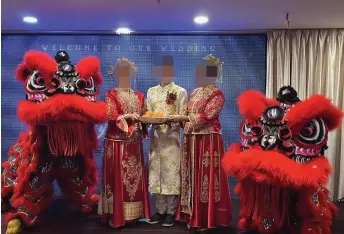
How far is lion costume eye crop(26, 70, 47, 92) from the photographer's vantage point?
107 inches

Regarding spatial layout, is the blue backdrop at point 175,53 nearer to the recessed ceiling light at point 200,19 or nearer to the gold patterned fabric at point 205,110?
the recessed ceiling light at point 200,19

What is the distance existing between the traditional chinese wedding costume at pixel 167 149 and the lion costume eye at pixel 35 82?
3.00 ft

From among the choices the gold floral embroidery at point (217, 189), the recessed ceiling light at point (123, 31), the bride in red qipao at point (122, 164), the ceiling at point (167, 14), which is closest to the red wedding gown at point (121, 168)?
the bride in red qipao at point (122, 164)

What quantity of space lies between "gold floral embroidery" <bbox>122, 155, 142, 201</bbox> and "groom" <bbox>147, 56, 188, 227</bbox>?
141 mm

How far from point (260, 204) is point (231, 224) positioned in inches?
28.3

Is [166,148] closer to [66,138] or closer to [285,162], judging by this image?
[66,138]

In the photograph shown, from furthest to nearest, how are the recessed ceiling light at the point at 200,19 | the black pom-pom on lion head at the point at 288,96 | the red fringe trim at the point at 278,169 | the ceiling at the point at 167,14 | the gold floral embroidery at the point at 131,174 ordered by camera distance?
the recessed ceiling light at the point at 200,19
the ceiling at the point at 167,14
the gold floral embroidery at the point at 131,174
the black pom-pom on lion head at the point at 288,96
the red fringe trim at the point at 278,169

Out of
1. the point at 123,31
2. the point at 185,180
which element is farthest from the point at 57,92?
the point at 123,31

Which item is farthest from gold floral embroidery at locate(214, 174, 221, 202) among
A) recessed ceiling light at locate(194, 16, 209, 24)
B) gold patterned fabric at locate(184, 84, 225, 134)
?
recessed ceiling light at locate(194, 16, 209, 24)

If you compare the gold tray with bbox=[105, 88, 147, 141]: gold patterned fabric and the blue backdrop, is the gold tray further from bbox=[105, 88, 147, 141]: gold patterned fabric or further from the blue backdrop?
the blue backdrop

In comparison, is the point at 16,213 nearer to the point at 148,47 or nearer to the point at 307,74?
the point at 148,47

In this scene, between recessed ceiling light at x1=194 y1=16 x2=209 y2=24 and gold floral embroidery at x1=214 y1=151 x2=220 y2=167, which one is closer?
gold floral embroidery at x1=214 y1=151 x2=220 y2=167

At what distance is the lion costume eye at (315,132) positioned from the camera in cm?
235

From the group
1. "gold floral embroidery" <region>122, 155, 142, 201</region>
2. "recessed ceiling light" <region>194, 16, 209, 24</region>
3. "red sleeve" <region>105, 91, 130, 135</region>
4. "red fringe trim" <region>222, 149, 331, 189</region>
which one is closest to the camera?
"red fringe trim" <region>222, 149, 331, 189</region>
